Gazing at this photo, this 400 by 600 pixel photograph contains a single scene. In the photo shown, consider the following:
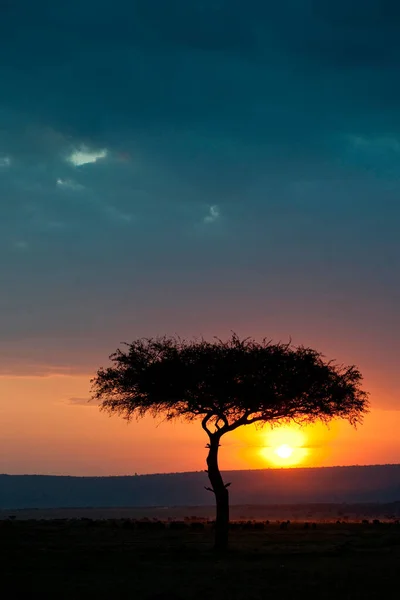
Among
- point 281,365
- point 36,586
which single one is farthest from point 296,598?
point 281,365

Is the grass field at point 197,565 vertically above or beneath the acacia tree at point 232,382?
beneath

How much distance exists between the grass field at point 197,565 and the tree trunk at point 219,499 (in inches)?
35.0

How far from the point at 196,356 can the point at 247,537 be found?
12061mm

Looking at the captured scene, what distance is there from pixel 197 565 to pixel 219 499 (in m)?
8.70

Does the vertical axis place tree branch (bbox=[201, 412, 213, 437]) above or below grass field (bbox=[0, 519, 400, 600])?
above

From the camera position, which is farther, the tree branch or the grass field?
the tree branch

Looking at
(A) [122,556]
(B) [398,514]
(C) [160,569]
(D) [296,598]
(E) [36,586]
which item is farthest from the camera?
(B) [398,514]

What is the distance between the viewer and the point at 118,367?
49.2 meters

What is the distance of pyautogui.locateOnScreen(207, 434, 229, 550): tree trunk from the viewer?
41.9 metres

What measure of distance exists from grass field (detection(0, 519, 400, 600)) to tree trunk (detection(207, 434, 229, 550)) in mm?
890

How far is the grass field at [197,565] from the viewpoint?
27.6 metres

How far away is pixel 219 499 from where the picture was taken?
43406 millimetres

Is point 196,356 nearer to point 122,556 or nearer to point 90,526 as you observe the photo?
point 122,556

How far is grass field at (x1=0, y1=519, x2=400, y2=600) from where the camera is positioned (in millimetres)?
27609
